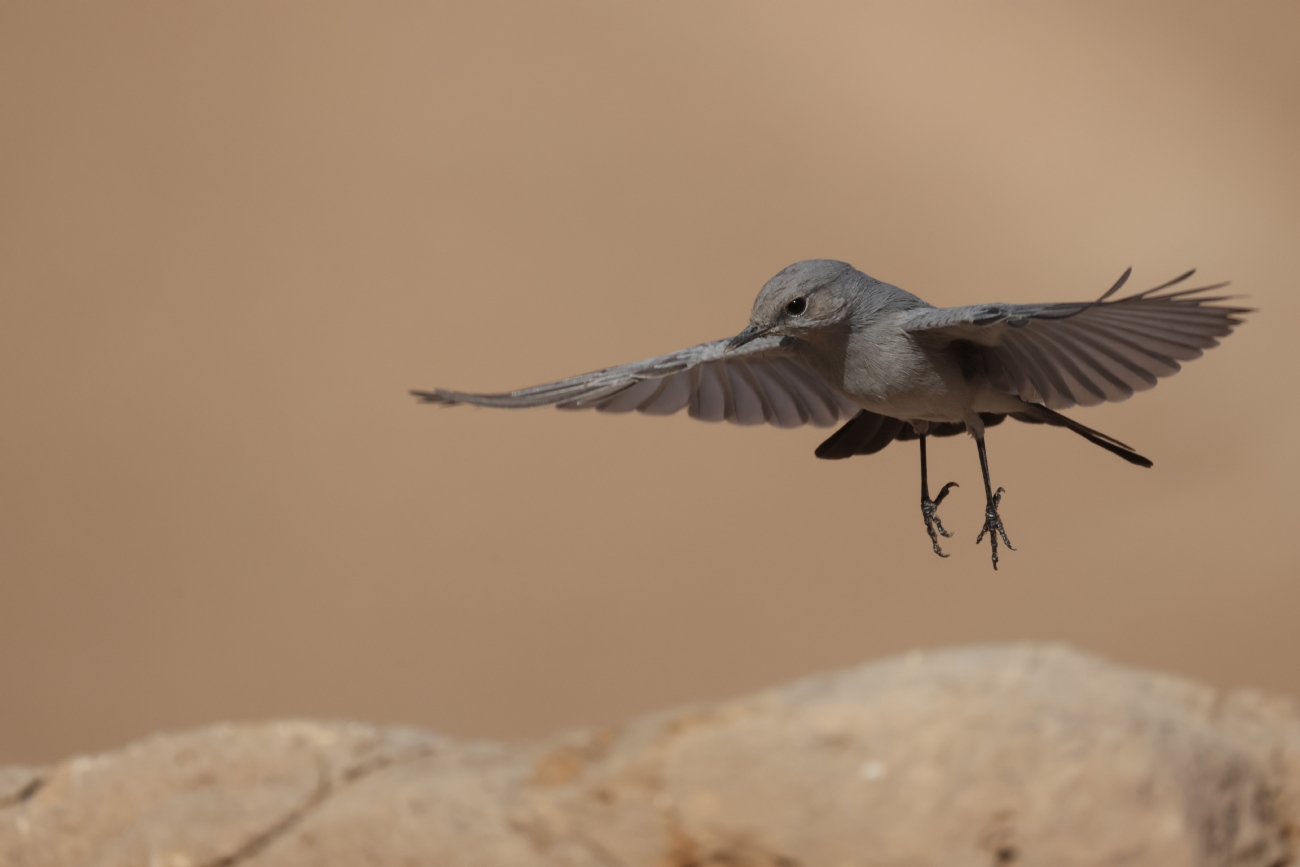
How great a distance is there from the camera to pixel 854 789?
99.3 inches

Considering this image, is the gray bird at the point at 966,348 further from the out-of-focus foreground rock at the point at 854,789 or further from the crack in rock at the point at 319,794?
the crack in rock at the point at 319,794

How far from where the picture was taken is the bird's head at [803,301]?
3.25 metres

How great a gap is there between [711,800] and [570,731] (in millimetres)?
520

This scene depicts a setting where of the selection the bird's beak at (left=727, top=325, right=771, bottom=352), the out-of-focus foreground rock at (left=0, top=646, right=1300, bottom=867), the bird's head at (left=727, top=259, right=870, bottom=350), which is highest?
the bird's head at (left=727, top=259, right=870, bottom=350)

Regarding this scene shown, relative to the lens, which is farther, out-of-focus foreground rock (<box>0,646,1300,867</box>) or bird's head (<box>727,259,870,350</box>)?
bird's head (<box>727,259,870,350</box>)

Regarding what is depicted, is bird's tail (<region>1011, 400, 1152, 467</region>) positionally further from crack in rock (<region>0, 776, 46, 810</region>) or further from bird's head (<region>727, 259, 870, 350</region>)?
crack in rock (<region>0, 776, 46, 810</region>)

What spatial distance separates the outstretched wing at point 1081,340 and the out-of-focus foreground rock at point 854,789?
89 centimetres

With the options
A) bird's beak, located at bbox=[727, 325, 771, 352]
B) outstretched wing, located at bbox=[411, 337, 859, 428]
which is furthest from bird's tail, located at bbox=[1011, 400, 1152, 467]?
bird's beak, located at bbox=[727, 325, 771, 352]

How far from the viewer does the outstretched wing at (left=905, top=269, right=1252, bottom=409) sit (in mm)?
3090

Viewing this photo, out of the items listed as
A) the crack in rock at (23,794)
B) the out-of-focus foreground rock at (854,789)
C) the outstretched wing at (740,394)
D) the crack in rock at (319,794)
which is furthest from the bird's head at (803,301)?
the crack in rock at (23,794)

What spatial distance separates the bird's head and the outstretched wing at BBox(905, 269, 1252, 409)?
22cm

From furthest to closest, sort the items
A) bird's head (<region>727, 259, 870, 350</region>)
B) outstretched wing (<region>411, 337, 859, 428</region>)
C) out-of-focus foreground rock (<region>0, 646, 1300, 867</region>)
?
outstretched wing (<region>411, 337, 859, 428</region>), bird's head (<region>727, 259, 870, 350</region>), out-of-focus foreground rock (<region>0, 646, 1300, 867</region>)

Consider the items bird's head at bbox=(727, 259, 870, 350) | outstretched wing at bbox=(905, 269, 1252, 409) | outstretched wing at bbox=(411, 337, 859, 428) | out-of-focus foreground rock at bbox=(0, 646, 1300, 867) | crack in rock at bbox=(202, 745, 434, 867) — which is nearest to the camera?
out-of-focus foreground rock at bbox=(0, 646, 1300, 867)

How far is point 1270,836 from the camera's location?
263 centimetres
